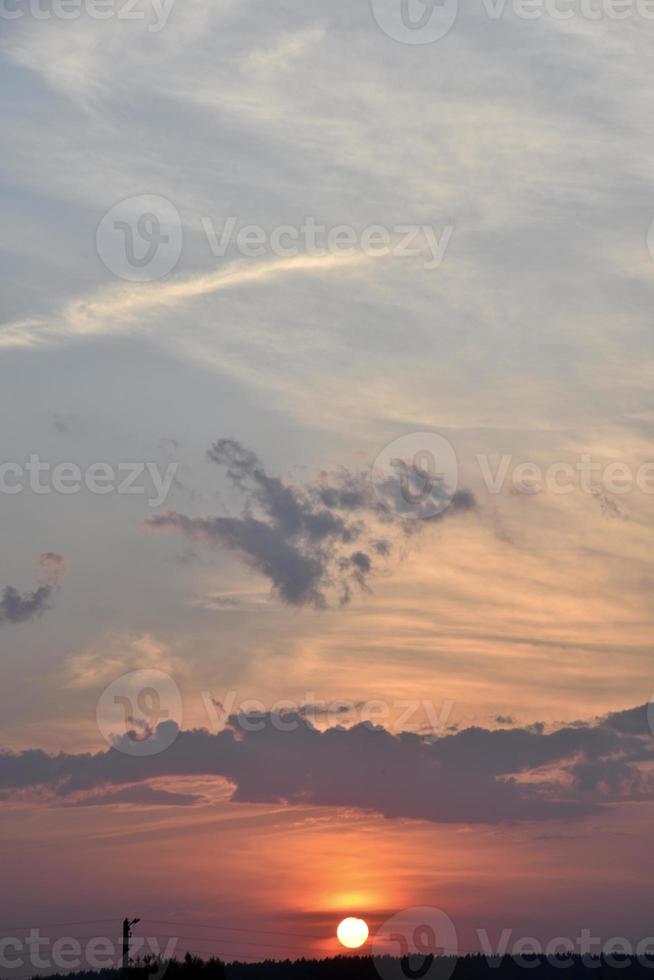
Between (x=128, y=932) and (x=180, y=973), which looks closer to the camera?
(x=128, y=932)

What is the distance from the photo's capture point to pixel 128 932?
5231 inches

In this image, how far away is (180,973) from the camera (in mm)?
188750

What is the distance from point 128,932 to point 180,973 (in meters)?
60.2
